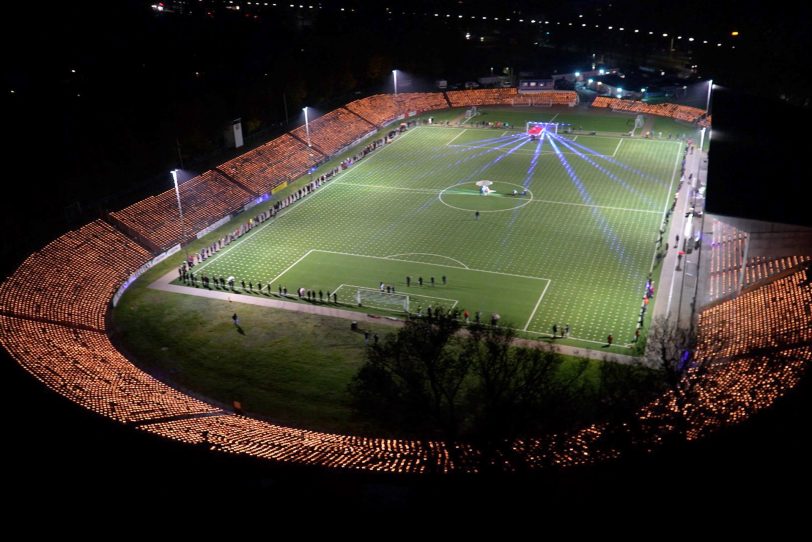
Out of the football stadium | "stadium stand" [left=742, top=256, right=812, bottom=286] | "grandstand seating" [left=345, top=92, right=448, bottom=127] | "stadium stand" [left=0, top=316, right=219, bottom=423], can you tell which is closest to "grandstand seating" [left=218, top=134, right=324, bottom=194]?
the football stadium

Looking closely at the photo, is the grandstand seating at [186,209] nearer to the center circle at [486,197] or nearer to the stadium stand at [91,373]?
the stadium stand at [91,373]

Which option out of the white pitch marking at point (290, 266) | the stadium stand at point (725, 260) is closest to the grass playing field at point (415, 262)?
the white pitch marking at point (290, 266)

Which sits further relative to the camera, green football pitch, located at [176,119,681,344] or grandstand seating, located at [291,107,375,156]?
grandstand seating, located at [291,107,375,156]

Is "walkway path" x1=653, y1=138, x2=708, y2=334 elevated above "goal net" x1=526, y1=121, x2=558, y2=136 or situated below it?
below

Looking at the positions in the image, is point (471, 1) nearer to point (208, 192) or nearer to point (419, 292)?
point (208, 192)

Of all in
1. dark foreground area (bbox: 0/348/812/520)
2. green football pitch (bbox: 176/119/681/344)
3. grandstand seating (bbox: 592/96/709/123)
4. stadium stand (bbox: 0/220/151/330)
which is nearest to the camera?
dark foreground area (bbox: 0/348/812/520)

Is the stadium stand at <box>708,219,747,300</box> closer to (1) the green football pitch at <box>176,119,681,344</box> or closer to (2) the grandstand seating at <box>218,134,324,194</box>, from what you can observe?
(1) the green football pitch at <box>176,119,681,344</box>

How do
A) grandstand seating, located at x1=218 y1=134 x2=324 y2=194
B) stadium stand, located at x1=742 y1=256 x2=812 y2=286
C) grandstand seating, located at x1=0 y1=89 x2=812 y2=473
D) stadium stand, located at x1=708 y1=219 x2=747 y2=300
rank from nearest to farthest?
1. grandstand seating, located at x1=0 y1=89 x2=812 y2=473
2. stadium stand, located at x1=742 y1=256 x2=812 y2=286
3. stadium stand, located at x1=708 y1=219 x2=747 y2=300
4. grandstand seating, located at x1=218 y1=134 x2=324 y2=194
